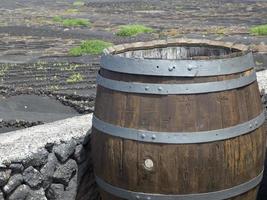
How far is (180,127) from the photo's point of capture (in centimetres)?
318

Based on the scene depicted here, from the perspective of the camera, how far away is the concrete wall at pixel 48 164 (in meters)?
3.72

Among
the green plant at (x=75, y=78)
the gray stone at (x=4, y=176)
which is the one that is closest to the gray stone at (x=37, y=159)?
the gray stone at (x=4, y=176)

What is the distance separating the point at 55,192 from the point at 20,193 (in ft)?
0.98

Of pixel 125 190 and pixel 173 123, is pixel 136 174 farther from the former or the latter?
pixel 173 123

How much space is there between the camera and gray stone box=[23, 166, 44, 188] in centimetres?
378

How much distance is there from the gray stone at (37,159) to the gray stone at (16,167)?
33mm

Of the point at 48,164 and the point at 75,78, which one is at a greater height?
the point at 48,164

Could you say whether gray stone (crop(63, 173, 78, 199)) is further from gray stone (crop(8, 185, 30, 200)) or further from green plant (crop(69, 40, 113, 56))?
green plant (crop(69, 40, 113, 56))

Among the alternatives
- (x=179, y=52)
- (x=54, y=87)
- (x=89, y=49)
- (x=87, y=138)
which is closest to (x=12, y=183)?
(x=87, y=138)

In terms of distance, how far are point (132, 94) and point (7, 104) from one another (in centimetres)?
595

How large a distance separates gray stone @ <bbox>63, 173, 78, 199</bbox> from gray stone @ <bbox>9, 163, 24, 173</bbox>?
44 cm

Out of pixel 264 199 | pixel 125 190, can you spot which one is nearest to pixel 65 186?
pixel 125 190

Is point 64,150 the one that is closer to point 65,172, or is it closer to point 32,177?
point 65,172

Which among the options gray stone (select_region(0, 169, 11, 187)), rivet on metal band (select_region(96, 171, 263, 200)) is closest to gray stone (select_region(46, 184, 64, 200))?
gray stone (select_region(0, 169, 11, 187))
